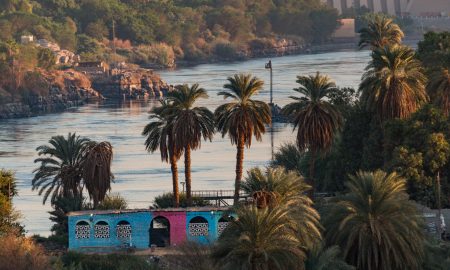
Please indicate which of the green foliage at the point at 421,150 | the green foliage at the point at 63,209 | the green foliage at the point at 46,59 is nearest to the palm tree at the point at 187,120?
the green foliage at the point at 63,209

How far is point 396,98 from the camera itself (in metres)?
65.3

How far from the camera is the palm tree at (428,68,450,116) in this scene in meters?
68.3

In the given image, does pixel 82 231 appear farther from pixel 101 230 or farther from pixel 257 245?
pixel 257 245

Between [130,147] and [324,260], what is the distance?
5950 centimetres

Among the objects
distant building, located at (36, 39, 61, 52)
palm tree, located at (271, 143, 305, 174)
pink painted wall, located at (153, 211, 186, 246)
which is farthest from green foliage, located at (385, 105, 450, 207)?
distant building, located at (36, 39, 61, 52)

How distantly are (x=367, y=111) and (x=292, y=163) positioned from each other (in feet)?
32.4

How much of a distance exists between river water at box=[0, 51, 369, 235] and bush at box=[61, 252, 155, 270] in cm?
1497

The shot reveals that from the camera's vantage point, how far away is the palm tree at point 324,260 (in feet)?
155

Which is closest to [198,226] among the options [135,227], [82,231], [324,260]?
[135,227]

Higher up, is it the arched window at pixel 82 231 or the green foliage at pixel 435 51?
the green foliage at pixel 435 51

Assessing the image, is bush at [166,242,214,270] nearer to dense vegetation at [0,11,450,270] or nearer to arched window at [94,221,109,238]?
dense vegetation at [0,11,450,270]

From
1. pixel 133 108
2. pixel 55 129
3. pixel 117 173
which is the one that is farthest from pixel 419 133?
pixel 133 108

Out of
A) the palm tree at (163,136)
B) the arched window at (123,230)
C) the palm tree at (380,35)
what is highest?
the palm tree at (380,35)

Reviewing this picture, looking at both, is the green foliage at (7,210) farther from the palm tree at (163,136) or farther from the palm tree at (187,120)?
the palm tree at (187,120)
